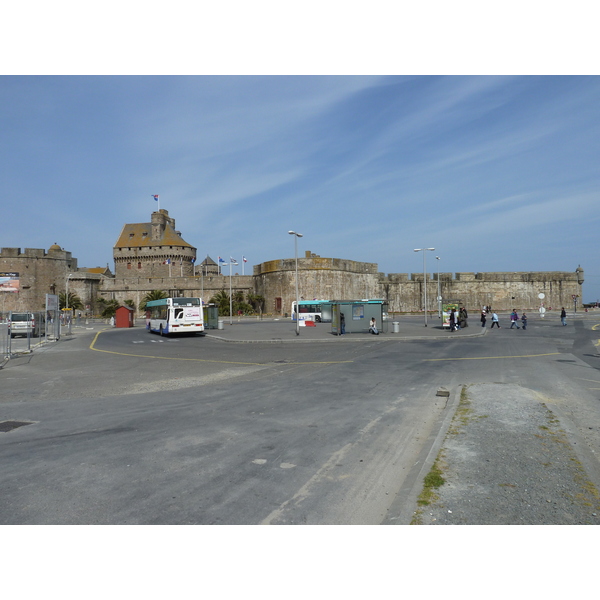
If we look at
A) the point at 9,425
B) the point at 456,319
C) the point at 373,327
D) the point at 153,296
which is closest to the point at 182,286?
the point at 153,296

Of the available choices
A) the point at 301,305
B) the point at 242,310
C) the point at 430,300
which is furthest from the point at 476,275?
the point at 242,310

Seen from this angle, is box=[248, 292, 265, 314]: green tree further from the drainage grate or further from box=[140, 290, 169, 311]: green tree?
the drainage grate

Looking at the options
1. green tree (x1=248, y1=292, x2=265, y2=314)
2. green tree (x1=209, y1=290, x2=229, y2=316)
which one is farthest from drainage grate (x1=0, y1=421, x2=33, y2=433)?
green tree (x1=248, y1=292, x2=265, y2=314)

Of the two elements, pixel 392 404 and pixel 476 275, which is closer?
pixel 392 404

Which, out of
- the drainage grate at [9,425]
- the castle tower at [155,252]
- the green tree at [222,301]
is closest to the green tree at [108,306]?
the castle tower at [155,252]

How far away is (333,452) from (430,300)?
2247 inches

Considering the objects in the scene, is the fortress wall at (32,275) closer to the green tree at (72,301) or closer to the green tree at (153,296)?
the green tree at (72,301)

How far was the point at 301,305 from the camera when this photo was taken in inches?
1811

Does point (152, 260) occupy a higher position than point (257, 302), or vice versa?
point (152, 260)

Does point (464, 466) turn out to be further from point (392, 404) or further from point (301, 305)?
point (301, 305)

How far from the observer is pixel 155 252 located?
80125mm

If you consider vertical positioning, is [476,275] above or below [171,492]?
above

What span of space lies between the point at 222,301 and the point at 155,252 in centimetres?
2678

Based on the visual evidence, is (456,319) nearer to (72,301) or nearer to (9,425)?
(9,425)
